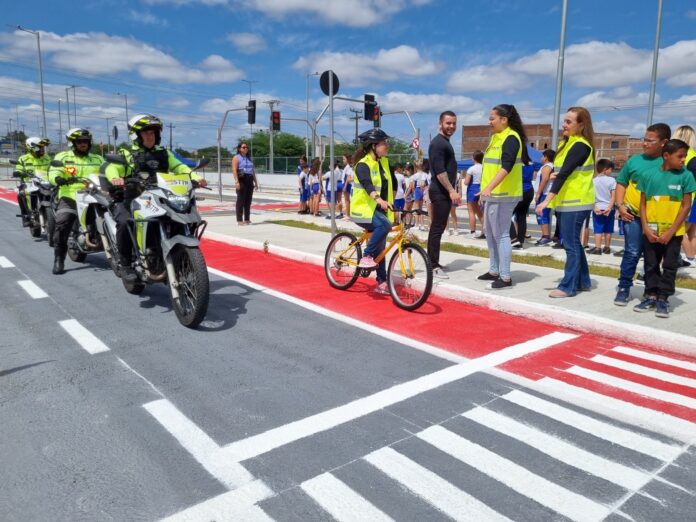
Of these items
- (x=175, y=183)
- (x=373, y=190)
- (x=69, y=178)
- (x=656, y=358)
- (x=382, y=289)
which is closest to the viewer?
(x=656, y=358)

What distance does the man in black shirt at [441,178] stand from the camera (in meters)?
6.98

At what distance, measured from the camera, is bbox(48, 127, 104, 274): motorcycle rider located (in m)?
7.94

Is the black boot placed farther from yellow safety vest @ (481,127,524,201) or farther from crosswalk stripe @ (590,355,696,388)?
crosswalk stripe @ (590,355,696,388)

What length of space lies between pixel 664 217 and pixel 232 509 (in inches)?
194

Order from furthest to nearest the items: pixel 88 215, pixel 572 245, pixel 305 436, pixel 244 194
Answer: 1. pixel 244 194
2. pixel 88 215
3. pixel 572 245
4. pixel 305 436

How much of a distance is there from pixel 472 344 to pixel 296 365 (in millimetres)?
1614

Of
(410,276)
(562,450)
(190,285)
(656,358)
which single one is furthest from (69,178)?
(656,358)

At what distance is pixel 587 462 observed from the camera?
2.96 meters

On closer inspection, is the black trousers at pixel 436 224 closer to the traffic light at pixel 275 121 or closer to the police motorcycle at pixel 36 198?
the police motorcycle at pixel 36 198

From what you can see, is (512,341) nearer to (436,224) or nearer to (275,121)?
(436,224)

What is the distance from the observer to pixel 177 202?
212 inches

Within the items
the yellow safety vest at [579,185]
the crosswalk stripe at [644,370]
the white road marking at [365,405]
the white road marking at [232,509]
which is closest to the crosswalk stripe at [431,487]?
the white road marking at [365,405]

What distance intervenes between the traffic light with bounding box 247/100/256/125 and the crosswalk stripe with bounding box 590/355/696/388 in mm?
21632

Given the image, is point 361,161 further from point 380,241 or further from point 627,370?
point 627,370
